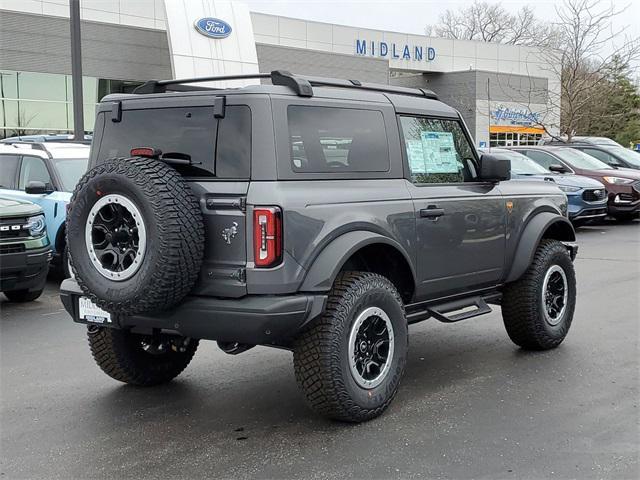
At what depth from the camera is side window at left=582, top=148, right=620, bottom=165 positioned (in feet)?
62.9

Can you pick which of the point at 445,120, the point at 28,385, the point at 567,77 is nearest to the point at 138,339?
the point at 28,385

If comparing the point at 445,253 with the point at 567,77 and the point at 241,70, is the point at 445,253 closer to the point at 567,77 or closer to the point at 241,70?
the point at 567,77

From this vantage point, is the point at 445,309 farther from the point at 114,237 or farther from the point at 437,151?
the point at 114,237

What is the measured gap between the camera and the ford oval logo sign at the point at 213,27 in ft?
107

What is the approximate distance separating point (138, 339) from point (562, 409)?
9.37 ft

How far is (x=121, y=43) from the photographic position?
33.0 metres

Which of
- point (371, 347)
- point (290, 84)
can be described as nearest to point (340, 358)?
point (371, 347)

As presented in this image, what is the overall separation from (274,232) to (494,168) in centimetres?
227

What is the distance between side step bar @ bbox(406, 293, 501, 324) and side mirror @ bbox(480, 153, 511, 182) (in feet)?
3.01

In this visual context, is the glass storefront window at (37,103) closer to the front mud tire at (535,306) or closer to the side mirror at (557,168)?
the side mirror at (557,168)

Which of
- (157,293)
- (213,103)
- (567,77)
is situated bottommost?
(157,293)

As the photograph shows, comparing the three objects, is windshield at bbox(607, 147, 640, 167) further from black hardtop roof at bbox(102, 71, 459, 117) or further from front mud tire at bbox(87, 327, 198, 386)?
front mud tire at bbox(87, 327, 198, 386)

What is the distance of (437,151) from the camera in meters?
5.77

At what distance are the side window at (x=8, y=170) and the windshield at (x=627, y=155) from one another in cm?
1410
